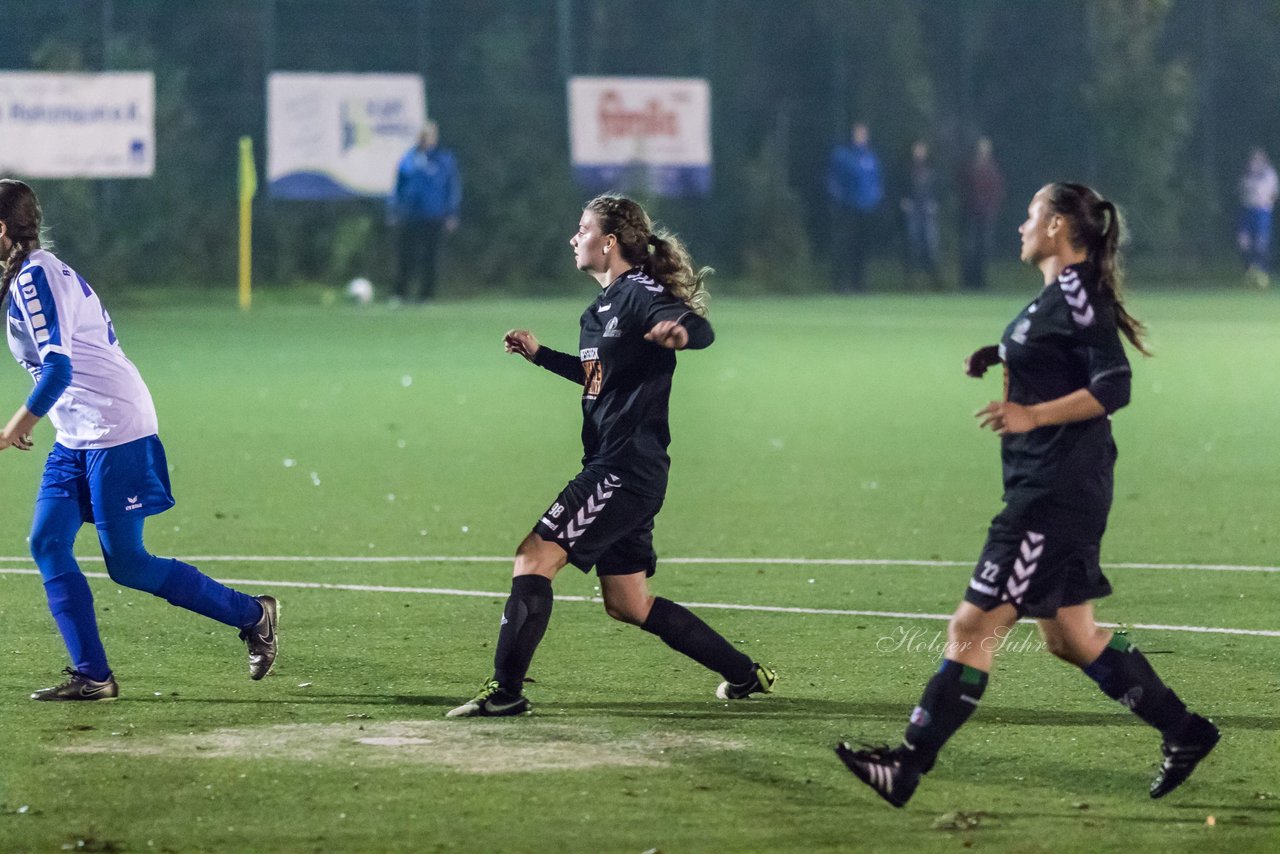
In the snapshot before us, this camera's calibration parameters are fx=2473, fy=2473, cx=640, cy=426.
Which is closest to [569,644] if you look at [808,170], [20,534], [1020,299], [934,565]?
[934,565]

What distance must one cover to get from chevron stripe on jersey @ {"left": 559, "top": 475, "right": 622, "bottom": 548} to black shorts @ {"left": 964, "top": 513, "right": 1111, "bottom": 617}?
1.45 meters

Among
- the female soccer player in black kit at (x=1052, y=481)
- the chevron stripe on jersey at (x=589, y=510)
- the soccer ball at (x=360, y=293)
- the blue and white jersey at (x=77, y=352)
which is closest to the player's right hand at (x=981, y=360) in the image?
the female soccer player in black kit at (x=1052, y=481)

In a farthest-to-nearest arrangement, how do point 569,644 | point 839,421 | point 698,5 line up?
point 698,5 < point 839,421 < point 569,644

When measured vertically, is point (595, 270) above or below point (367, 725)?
above

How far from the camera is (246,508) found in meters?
13.1

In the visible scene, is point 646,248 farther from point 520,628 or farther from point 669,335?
point 520,628

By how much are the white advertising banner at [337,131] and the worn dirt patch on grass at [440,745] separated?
27.0m

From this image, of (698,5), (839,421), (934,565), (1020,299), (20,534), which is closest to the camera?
(934,565)

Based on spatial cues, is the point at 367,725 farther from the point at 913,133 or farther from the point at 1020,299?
the point at 913,133

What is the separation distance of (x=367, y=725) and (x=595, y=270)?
160cm

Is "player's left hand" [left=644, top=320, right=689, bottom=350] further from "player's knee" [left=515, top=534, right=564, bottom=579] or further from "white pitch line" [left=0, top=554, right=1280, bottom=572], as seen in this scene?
"white pitch line" [left=0, top=554, right=1280, bottom=572]

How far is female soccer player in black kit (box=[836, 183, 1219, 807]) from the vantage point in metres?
6.47

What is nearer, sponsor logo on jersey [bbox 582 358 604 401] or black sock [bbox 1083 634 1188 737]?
black sock [bbox 1083 634 1188 737]

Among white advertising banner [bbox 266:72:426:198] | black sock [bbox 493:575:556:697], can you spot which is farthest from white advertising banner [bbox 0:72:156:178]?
black sock [bbox 493:575:556:697]
